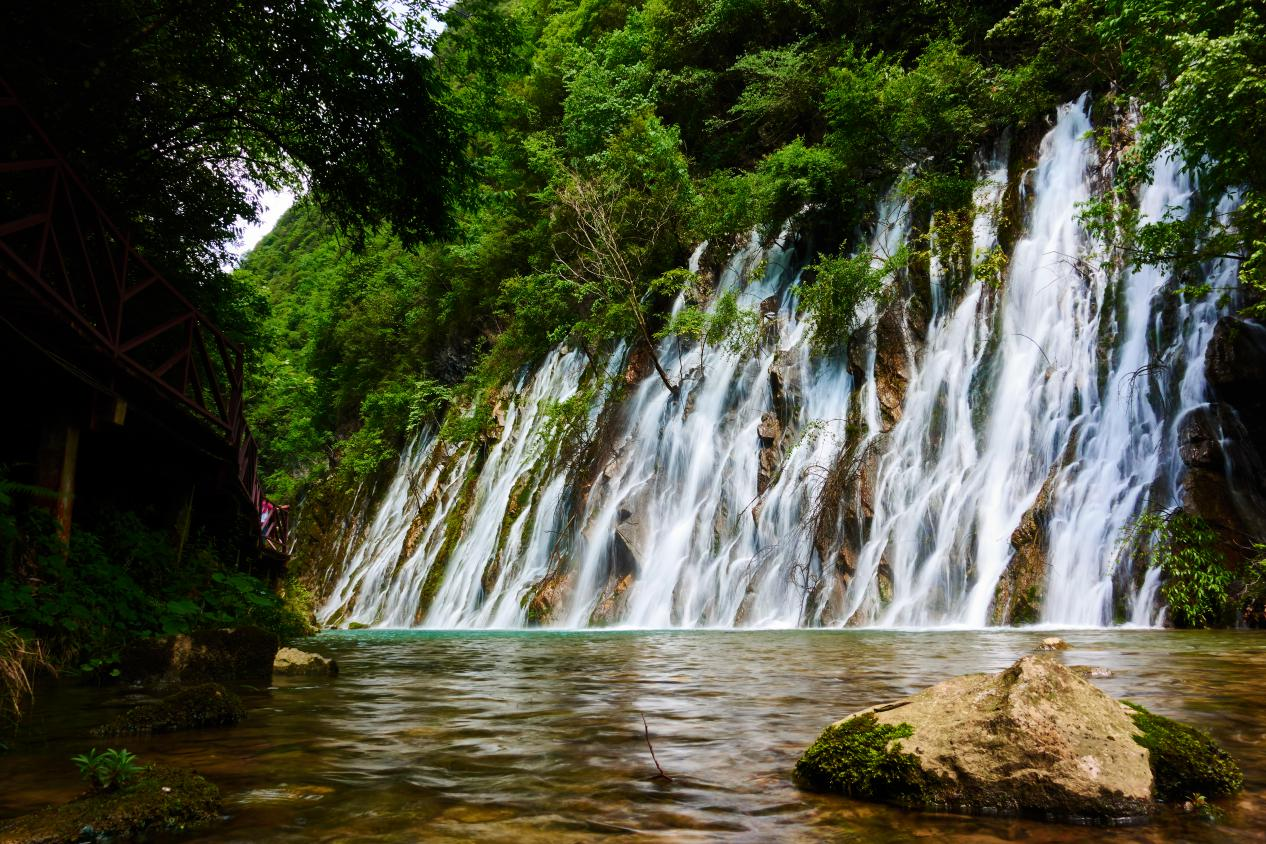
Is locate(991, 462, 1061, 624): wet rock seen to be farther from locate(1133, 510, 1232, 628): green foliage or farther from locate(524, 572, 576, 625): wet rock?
locate(524, 572, 576, 625): wet rock

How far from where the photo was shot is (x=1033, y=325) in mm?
13570

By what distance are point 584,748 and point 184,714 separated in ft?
6.65

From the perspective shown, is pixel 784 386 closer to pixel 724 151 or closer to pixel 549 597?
Result: pixel 549 597

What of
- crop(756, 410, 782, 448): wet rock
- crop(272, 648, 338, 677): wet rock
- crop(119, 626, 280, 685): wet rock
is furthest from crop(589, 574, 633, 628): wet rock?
crop(119, 626, 280, 685): wet rock

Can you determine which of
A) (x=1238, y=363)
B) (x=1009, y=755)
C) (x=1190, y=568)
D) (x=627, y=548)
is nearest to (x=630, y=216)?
(x=627, y=548)

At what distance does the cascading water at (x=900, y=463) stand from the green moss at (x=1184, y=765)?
848cm

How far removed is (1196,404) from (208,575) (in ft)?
43.8

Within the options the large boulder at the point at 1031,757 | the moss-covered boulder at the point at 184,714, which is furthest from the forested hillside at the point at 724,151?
the large boulder at the point at 1031,757

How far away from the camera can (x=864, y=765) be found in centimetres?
257

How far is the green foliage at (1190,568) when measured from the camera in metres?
9.10

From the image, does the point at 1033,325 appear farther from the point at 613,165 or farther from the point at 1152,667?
the point at 613,165

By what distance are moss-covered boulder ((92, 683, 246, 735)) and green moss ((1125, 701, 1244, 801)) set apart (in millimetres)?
3987

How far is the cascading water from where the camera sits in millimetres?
11000

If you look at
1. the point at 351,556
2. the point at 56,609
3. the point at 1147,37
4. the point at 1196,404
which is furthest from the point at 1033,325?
the point at 351,556
